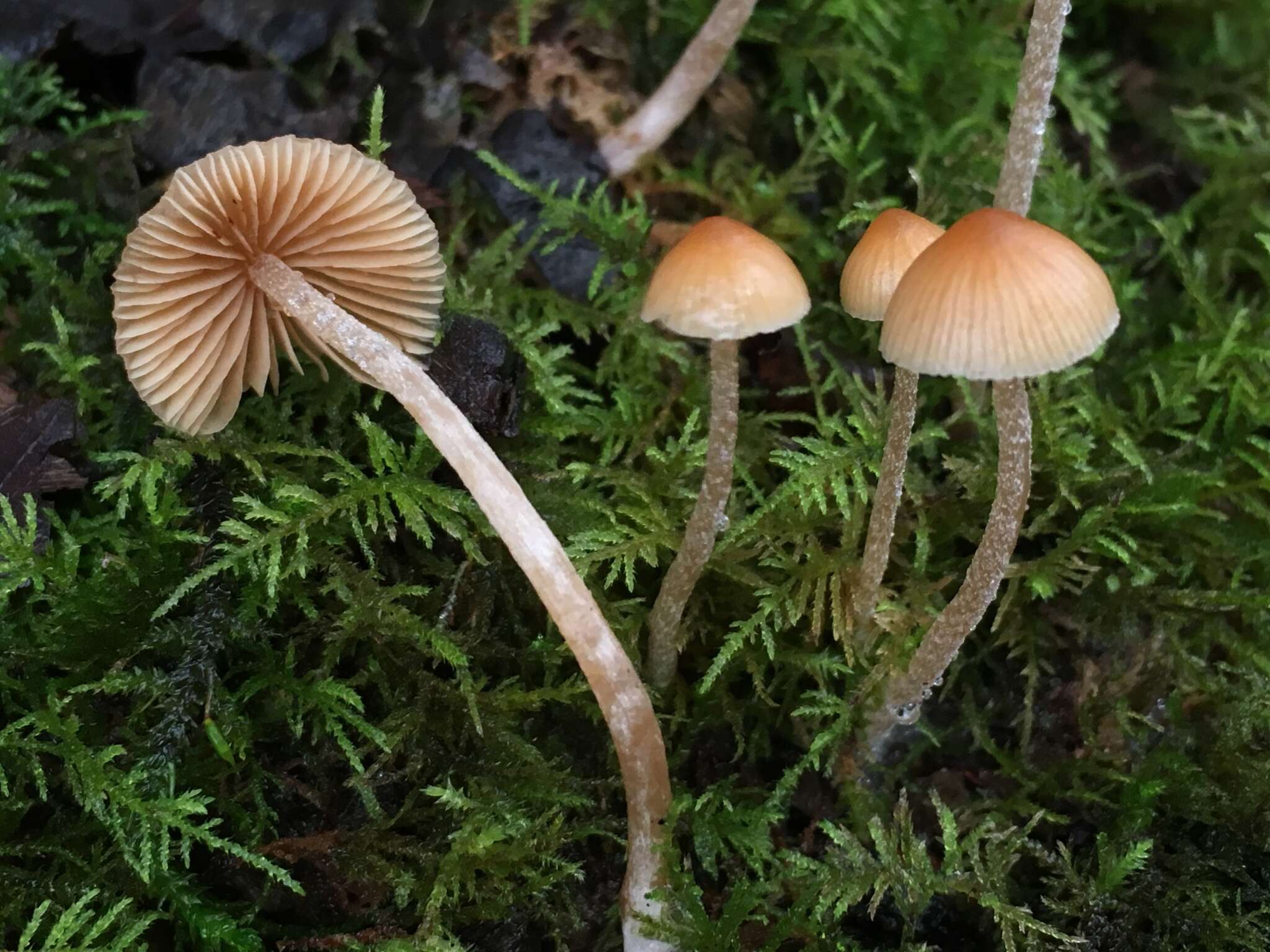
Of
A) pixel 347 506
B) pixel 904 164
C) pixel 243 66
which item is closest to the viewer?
pixel 347 506

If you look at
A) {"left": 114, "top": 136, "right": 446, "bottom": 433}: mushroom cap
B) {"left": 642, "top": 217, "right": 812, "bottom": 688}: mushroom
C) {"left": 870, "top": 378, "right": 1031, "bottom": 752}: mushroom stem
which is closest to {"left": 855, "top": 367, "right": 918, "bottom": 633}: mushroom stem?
{"left": 870, "top": 378, "right": 1031, "bottom": 752}: mushroom stem

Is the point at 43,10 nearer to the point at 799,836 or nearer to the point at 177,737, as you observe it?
the point at 177,737

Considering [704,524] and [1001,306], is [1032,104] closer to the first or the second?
[1001,306]

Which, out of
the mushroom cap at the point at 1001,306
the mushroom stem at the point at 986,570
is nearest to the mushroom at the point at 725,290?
the mushroom cap at the point at 1001,306

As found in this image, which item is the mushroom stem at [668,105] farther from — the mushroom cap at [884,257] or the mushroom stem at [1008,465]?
the mushroom cap at [884,257]

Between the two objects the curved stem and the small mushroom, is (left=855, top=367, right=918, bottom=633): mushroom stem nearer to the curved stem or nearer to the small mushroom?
the small mushroom

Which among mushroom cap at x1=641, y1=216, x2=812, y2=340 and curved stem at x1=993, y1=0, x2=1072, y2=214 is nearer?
mushroom cap at x1=641, y1=216, x2=812, y2=340

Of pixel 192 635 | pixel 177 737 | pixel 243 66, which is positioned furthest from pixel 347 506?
pixel 243 66
